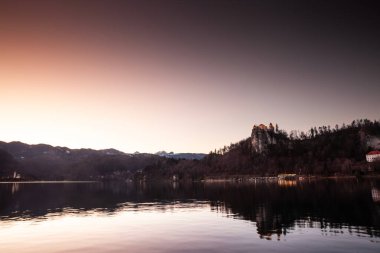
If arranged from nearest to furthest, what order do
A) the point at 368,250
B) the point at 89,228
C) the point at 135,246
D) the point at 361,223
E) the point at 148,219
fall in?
the point at 368,250, the point at 135,246, the point at 361,223, the point at 89,228, the point at 148,219

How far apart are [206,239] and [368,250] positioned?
66.5 feet

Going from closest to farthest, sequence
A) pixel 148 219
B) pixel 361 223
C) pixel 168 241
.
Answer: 1. pixel 168 241
2. pixel 361 223
3. pixel 148 219

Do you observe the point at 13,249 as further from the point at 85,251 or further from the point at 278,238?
the point at 278,238

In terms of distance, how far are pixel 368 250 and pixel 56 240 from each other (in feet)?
134

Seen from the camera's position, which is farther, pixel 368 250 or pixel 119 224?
pixel 119 224

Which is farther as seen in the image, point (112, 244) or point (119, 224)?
point (119, 224)

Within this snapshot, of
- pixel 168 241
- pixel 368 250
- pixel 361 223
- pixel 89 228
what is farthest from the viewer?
pixel 89 228

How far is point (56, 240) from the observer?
153ft

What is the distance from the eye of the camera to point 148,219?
6906 cm

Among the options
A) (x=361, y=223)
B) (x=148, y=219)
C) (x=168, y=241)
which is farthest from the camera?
(x=148, y=219)

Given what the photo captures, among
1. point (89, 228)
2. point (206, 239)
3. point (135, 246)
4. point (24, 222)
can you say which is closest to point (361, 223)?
point (206, 239)

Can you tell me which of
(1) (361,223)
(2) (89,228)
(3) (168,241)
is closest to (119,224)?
(2) (89,228)

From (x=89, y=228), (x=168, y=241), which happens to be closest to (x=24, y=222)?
(x=89, y=228)

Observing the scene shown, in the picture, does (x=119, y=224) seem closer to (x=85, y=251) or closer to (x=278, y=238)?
(x=85, y=251)
